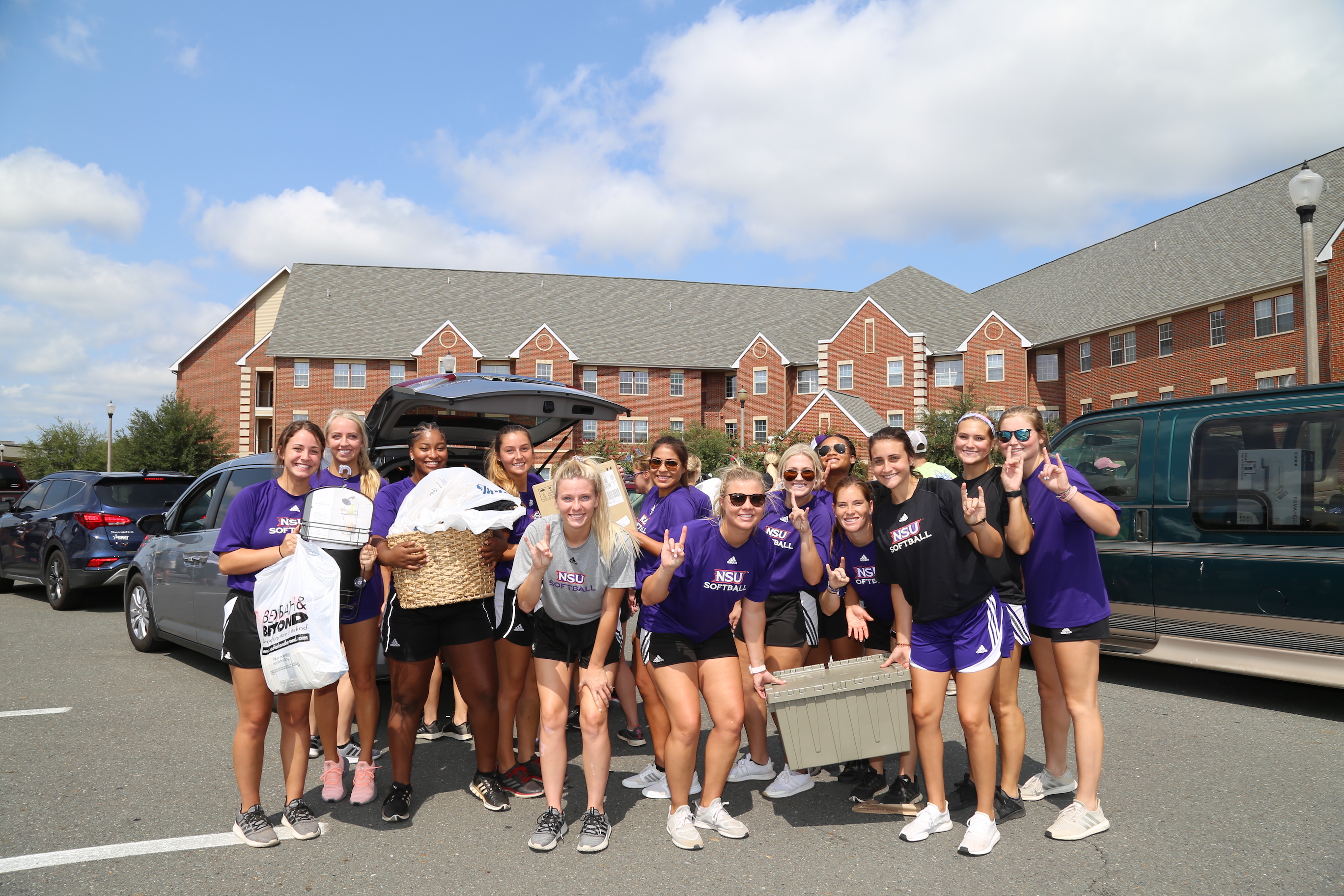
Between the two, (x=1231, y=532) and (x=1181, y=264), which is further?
(x=1181, y=264)

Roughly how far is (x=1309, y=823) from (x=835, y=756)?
7.59 feet

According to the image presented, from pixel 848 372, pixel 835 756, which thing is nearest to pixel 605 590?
pixel 835 756

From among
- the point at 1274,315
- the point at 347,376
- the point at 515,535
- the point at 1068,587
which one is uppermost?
the point at 347,376

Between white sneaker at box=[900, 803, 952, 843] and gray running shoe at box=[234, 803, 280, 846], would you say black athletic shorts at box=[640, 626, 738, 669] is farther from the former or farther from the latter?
gray running shoe at box=[234, 803, 280, 846]

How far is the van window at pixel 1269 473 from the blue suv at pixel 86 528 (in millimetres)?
10731

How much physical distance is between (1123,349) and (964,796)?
35831 millimetres

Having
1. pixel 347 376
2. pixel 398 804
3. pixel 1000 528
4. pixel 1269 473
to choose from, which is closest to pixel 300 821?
pixel 398 804

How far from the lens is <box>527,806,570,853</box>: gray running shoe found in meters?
3.62

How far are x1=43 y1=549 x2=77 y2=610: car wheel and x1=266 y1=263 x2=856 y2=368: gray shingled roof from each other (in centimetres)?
3402

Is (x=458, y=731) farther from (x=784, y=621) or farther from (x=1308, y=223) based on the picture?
(x=1308, y=223)

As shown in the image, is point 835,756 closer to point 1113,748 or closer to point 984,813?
point 984,813

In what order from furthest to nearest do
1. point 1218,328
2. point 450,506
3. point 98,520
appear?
1. point 1218,328
2. point 98,520
3. point 450,506

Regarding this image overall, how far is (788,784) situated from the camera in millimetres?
4340

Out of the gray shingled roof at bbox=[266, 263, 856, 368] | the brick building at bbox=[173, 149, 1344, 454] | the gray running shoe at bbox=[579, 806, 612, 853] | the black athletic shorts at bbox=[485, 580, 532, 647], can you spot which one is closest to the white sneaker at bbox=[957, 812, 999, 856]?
the gray running shoe at bbox=[579, 806, 612, 853]
